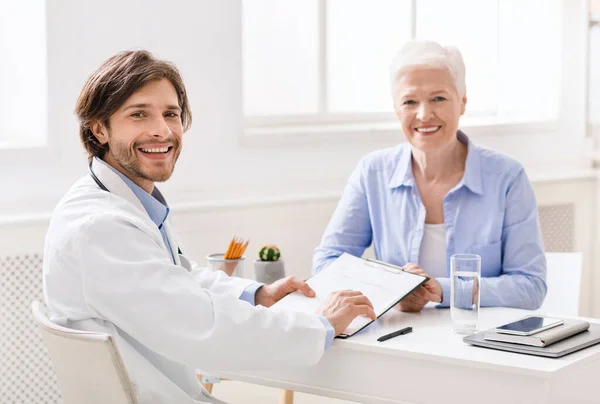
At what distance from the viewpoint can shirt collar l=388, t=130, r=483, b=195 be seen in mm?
2789

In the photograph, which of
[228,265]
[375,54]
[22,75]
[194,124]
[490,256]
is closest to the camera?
[490,256]

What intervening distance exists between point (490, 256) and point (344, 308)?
749mm

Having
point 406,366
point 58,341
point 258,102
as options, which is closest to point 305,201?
point 258,102

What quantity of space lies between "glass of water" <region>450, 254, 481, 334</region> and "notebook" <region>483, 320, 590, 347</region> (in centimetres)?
8

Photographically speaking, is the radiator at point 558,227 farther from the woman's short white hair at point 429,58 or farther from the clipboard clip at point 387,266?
the clipboard clip at point 387,266

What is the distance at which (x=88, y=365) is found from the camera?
5.89 feet

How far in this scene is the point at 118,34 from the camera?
3.26 meters

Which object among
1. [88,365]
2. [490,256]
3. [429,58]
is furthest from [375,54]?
[88,365]

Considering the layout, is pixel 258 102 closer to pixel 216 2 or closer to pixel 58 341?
pixel 216 2

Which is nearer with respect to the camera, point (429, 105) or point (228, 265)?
point (429, 105)

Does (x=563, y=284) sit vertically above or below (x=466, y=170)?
below

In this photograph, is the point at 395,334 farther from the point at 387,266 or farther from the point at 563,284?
the point at 563,284

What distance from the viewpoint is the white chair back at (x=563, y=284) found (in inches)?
122

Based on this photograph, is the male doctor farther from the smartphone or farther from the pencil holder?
the pencil holder
